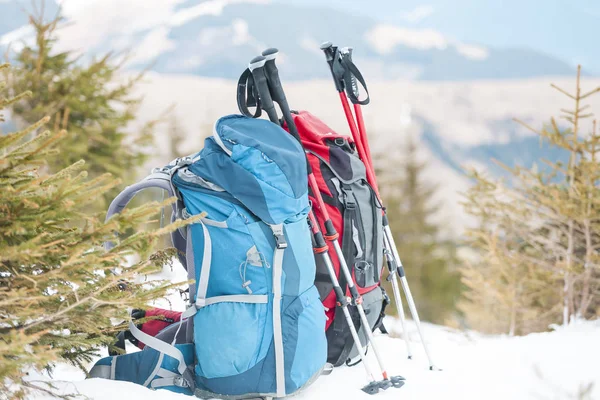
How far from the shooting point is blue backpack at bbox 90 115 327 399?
2637 millimetres

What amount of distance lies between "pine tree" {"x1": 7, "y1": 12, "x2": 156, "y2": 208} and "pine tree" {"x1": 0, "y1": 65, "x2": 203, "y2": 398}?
5.22 metres

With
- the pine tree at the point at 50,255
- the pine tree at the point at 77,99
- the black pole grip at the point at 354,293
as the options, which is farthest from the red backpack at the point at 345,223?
the pine tree at the point at 77,99

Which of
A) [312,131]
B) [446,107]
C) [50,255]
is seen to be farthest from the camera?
[446,107]

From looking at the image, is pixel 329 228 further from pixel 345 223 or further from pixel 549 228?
pixel 549 228

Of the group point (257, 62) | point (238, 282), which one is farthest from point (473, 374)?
point (257, 62)

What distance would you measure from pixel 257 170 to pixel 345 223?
87 centimetres

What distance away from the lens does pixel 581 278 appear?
5492mm

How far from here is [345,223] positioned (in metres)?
3.31

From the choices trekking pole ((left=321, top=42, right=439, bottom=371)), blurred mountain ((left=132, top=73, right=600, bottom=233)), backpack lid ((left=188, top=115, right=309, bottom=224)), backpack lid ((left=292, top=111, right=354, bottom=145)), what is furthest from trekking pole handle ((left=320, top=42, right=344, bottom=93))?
blurred mountain ((left=132, top=73, right=600, bottom=233))

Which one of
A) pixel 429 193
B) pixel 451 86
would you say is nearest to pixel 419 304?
pixel 429 193

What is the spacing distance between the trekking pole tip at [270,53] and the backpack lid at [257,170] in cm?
49

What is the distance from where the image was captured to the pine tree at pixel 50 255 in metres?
1.92

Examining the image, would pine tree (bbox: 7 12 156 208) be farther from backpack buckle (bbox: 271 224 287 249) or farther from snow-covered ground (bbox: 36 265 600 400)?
backpack buckle (bbox: 271 224 287 249)

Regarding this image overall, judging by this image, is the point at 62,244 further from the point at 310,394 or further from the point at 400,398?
the point at 400,398
